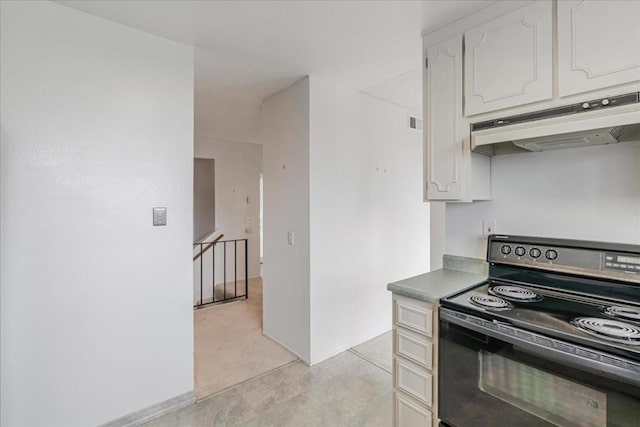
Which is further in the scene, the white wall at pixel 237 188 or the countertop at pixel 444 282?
the white wall at pixel 237 188

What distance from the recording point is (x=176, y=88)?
2.15m

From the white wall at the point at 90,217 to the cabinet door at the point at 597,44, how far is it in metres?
2.23

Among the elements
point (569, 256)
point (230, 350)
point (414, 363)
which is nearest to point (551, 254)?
point (569, 256)

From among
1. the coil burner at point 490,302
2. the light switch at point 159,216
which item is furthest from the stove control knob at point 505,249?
the light switch at point 159,216

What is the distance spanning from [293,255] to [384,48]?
74.3 inches

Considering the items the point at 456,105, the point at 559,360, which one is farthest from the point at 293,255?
the point at 559,360

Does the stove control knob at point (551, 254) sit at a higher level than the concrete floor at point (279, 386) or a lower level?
higher

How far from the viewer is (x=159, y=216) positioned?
2084mm

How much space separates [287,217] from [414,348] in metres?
1.72

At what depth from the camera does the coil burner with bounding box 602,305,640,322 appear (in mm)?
1242

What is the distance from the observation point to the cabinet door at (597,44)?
4.18 feet

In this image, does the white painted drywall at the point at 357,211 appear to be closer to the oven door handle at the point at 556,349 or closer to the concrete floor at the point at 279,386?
the concrete floor at the point at 279,386

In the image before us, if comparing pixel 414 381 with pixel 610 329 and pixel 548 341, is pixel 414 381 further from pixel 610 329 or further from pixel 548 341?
pixel 610 329

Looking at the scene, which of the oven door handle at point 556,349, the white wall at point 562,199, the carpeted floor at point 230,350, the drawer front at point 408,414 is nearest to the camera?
the oven door handle at point 556,349
